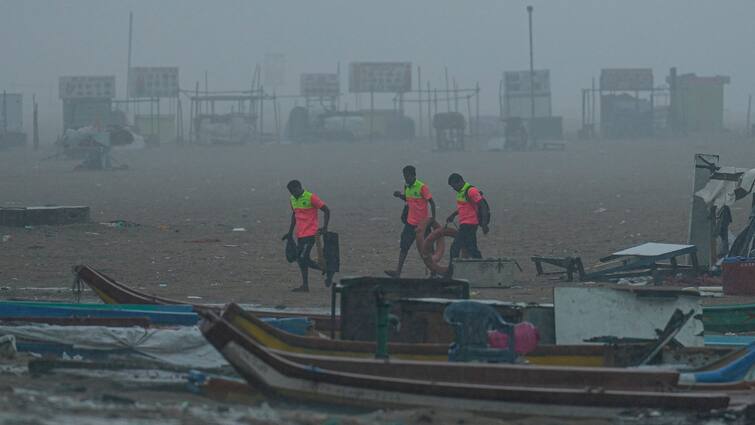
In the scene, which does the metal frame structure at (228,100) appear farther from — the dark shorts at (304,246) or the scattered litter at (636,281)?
the scattered litter at (636,281)

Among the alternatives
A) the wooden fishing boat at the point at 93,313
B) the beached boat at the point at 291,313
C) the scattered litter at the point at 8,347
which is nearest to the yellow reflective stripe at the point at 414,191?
the beached boat at the point at 291,313

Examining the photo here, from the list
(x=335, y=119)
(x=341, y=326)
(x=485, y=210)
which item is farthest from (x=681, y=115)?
(x=341, y=326)

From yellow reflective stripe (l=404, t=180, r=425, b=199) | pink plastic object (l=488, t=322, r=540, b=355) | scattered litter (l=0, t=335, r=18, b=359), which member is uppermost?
yellow reflective stripe (l=404, t=180, r=425, b=199)

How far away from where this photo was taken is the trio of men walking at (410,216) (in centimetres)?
1516

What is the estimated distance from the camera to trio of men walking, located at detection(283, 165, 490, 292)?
15.2 metres

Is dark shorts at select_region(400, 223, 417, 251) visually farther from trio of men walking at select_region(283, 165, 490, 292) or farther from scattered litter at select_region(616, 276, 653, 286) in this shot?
scattered litter at select_region(616, 276, 653, 286)

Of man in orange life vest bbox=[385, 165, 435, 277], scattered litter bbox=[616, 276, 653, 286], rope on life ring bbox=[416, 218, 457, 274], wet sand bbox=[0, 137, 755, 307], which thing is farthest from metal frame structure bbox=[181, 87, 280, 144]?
scattered litter bbox=[616, 276, 653, 286]

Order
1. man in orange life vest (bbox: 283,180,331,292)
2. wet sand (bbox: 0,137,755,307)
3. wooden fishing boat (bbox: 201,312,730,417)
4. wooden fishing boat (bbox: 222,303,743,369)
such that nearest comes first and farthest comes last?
wooden fishing boat (bbox: 201,312,730,417), wooden fishing boat (bbox: 222,303,743,369), man in orange life vest (bbox: 283,180,331,292), wet sand (bbox: 0,137,755,307)

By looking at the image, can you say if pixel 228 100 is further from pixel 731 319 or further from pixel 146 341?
pixel 146 341

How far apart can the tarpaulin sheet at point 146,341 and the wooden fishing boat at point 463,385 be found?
1.31m

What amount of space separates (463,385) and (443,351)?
110cm

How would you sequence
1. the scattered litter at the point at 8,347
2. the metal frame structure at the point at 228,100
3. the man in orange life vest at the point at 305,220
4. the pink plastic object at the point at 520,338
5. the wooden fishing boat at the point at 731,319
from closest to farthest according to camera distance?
1. the pink plastic object at the point at 520,338
2. the scattered litter at the point at 8,347
3. the wooden fishing boat at the point at 731,319
4. the man in orange life vest at the point at 305,220
5. the metal frame structure at the point at 228,100

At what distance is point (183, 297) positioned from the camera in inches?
555

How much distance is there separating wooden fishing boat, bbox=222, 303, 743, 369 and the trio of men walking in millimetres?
5868
